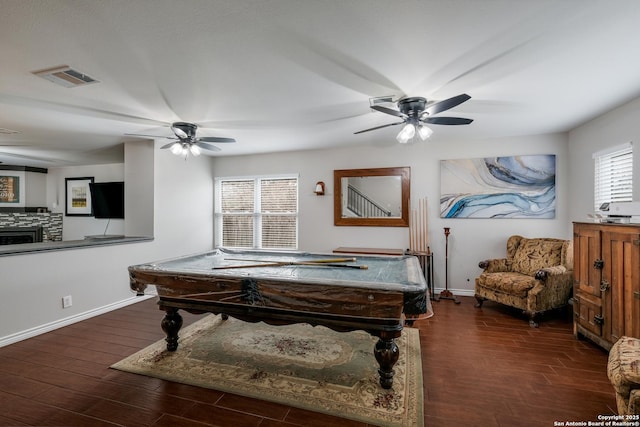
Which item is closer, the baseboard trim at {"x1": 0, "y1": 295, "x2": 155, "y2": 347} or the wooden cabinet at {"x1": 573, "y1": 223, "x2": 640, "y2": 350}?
the wooden cabinet at {"x1": 573, "y1": 223, "x2": 640, "y2": 350}

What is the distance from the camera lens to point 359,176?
4941 mm

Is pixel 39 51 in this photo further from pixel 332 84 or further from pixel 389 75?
pixel 389 75

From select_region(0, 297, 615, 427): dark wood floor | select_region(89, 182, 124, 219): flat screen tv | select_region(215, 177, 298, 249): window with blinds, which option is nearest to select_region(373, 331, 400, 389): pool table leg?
select_region(0, 297, 615, 427): dark wood floor

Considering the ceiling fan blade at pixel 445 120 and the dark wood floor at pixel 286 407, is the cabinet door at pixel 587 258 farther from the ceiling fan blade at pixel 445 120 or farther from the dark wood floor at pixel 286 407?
the ceiling fan blade at pixel 445 120

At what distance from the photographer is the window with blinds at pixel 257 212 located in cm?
541

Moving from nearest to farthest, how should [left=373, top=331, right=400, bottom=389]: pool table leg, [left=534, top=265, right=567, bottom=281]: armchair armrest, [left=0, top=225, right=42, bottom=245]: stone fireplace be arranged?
[left=373, top=331, right=400, bottom=389]: pool table leg < [left=534, top=265, right=567, bottom=281]: armchair armrest < [left=0, top=225, right=42, bottom=245]: stone fireplace

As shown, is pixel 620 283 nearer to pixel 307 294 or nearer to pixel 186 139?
pixel 307 294

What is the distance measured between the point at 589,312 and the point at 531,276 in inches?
34.8

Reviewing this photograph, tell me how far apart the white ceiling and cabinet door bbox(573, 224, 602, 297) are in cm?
133

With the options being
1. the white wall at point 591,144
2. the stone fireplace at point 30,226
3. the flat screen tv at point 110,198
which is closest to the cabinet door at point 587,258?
the white wall at point 591,144

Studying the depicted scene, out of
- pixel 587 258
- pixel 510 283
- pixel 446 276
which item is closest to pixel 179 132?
pixel 446 276

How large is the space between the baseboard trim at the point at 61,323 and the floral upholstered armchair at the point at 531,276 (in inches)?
196

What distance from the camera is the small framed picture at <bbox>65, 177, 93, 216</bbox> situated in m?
6.36

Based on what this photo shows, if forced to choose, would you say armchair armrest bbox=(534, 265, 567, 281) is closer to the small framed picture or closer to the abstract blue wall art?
the abstract blue wall art
